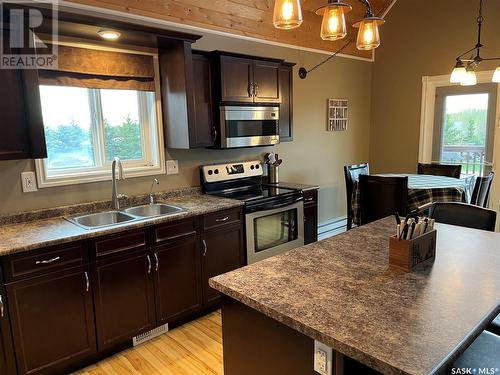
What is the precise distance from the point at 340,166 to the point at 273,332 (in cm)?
403

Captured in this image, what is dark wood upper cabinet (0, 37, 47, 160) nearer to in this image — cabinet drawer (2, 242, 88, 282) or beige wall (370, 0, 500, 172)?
cabinet drawer (2, 242, 88, 282)

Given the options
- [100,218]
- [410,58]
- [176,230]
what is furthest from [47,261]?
[410,58]

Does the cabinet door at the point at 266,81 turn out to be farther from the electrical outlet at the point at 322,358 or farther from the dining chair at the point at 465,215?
the electrical outlet at the point at 322,358

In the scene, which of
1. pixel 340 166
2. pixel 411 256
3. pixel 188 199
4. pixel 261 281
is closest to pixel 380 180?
pixel 340 166

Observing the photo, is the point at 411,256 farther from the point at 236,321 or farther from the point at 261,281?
the point at 236,321

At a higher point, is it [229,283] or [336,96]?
[336,96]

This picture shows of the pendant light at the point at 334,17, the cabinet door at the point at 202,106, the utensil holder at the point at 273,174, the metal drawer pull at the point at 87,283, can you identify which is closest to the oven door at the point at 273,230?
the utensil holder at the point at 273,174

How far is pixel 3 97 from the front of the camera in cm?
209

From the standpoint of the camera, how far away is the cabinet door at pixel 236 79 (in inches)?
125

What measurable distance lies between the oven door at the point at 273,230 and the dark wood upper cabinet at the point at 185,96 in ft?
2.69

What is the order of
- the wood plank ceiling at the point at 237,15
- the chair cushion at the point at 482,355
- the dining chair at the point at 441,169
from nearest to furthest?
the chair cushion at the point at 482,355 < the wood plank ceiling at the point at 237,15 < the dining chair at the point at 441,169

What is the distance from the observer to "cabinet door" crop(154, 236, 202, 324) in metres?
2.56

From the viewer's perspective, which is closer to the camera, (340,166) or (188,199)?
(188,199)

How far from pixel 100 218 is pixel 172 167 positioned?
0.81 metres
